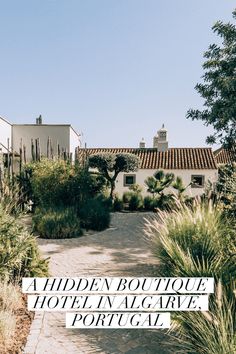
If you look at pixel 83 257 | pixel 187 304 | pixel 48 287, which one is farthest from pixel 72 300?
pixel 83 257

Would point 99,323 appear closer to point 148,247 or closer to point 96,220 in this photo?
point 148,247

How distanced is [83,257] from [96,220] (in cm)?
447

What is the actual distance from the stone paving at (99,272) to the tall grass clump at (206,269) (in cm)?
33

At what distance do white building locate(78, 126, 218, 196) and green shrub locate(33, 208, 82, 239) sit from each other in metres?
17.0

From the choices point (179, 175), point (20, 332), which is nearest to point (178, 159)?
point (179, 175)

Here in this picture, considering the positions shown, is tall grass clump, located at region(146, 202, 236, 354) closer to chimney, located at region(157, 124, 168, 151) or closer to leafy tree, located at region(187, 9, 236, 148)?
leafy tree, located at region(187, 9, 236, 148)

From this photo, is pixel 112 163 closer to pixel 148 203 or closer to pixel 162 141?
pixel 148 203

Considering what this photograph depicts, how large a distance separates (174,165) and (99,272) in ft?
79.5

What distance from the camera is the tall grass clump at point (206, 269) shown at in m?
3.11

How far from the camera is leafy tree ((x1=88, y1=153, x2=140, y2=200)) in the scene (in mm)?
21844

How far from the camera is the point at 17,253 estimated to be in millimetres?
5262

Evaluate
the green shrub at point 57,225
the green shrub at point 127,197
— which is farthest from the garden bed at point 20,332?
the green shrub at point 127,197

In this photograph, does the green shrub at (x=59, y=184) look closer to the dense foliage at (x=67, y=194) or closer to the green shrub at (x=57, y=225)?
the dense foliage at (x=67, y=194)

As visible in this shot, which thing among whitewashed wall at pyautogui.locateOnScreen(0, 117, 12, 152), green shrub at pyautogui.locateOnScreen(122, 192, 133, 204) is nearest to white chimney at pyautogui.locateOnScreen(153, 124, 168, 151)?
green shrub at pyautogui.locateOnScreen(122, 192, 133, 204)
